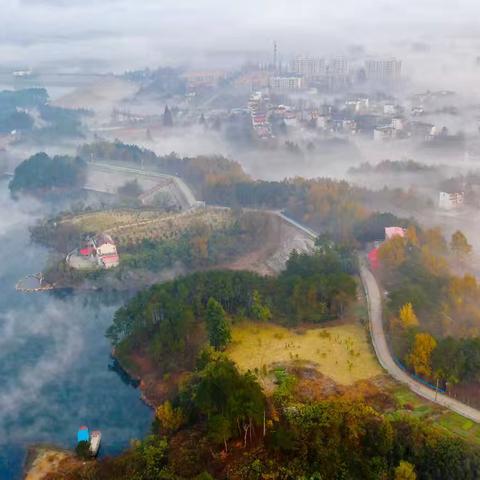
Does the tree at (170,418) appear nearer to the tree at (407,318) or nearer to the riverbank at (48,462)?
the riverbank at (48,462)

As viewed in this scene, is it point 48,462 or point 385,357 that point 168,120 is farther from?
point 48,462

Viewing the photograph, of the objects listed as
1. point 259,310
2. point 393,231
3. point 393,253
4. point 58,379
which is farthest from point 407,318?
point 58,379

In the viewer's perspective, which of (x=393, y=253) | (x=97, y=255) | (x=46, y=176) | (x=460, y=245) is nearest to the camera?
(x=393, y=253)

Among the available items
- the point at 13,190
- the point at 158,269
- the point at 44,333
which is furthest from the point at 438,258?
the point at 13,190

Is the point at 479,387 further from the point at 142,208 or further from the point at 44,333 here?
Result: the point at 142,208

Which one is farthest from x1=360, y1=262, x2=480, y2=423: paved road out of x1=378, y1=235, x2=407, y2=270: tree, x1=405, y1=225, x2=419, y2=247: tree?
x1=405, y1=225, x2=419, y2=247: tree

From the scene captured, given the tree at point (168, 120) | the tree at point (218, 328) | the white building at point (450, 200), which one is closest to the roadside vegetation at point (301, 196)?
the white building at point (450, 200)

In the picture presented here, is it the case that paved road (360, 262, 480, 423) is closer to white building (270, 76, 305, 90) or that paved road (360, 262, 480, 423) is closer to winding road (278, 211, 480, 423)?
winding road (278, 211, 480, 423)
